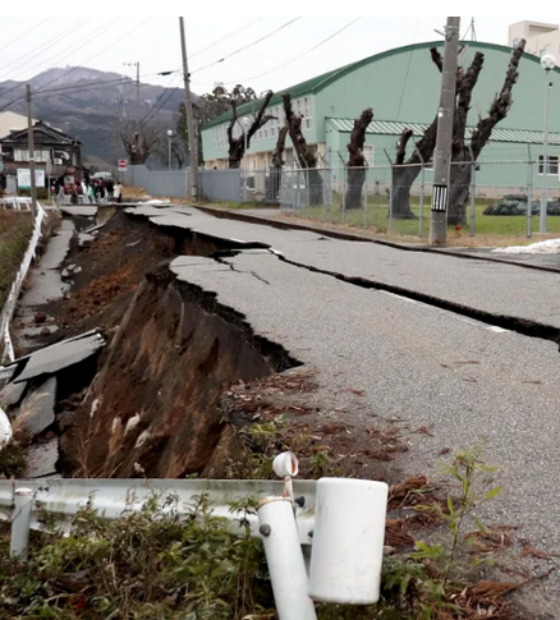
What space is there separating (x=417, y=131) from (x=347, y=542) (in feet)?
161

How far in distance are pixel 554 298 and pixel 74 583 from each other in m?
7.61

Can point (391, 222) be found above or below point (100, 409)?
above

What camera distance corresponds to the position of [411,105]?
50094mm

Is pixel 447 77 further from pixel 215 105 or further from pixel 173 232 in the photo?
pixel 215 105

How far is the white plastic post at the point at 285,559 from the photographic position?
8.57 ft

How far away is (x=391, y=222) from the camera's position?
21.6 meters

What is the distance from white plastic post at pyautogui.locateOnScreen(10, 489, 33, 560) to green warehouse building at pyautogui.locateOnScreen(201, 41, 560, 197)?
141 ft

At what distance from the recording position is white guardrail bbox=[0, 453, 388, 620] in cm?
252

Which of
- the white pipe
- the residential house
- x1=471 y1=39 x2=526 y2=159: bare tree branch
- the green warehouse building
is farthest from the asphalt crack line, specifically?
the residential house

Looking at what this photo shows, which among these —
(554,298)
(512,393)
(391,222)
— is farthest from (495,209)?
(512,393)

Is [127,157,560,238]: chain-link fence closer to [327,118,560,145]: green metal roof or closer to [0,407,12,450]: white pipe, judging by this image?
[327,118,560,145]: green metal roof

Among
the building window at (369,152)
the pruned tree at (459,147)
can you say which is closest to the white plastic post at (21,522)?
the pruned tree at (459,147)

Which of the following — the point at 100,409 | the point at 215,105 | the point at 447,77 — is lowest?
the point at 100,409

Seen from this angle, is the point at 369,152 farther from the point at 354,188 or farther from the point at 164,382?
the point at 164,382
